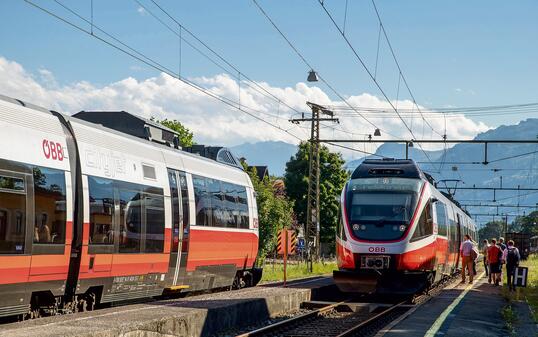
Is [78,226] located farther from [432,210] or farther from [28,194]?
[432,210]

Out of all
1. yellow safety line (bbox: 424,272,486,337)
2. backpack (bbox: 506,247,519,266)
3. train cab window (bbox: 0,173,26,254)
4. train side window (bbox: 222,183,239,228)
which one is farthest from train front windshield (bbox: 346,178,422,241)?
train cab window (bbox: 0,173,26,254)

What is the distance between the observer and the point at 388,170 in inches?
996

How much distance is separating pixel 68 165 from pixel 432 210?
44.4 ft

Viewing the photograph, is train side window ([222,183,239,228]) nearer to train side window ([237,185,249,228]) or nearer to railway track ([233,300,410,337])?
train side window ([237,185,249,228])

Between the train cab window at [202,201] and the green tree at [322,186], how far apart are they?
201 ft

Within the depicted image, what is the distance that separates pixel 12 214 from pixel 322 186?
74.8 m

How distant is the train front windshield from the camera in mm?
23391

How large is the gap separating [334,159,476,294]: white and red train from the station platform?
3.72 feet

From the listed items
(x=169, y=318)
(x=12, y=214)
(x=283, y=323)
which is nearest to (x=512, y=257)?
(x=283, y=323)

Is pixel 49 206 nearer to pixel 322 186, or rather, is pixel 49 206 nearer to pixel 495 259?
pixel 495 259

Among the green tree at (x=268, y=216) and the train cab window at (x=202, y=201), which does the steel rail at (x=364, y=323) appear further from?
the green tree at (x=268, y=216)

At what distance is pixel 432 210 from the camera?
25.1 meters

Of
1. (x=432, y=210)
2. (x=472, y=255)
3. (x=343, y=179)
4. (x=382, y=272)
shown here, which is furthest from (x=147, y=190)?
(x=343, y=179)

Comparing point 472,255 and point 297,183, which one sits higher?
point 297,183
